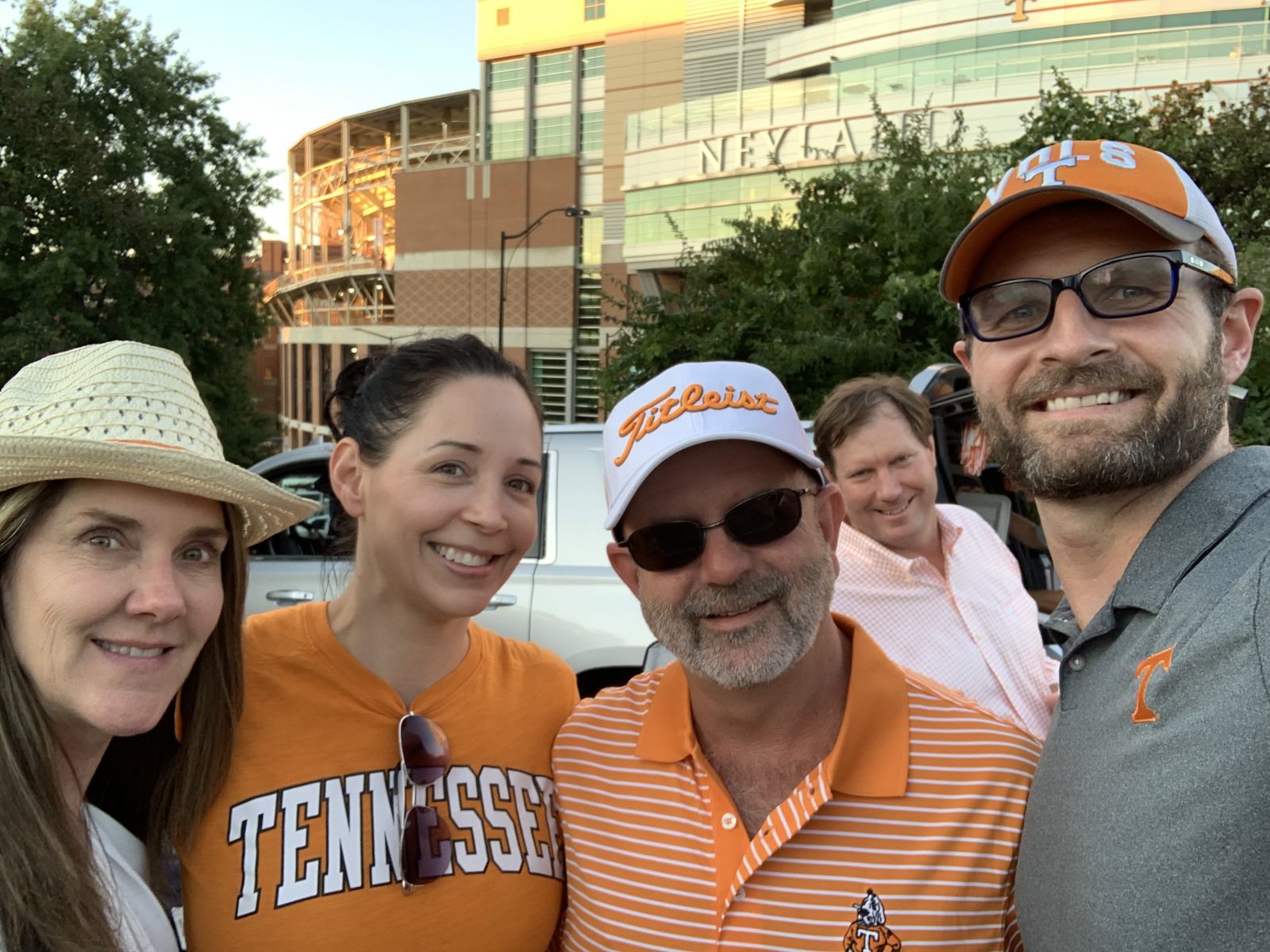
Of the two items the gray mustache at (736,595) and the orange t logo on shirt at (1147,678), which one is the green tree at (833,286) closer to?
the gray mustache at (736,595)

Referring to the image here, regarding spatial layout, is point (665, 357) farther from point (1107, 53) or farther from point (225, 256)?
point (1107, 53)

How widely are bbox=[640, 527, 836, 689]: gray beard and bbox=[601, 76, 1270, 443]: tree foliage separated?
24.7ft

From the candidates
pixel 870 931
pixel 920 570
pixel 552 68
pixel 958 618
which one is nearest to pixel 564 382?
pixel 552 68

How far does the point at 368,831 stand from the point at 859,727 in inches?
39.5

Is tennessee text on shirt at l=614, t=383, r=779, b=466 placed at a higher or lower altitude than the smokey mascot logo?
higher

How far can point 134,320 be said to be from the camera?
19750 mm

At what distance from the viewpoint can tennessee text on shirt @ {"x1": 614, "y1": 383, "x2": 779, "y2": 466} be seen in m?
1.84

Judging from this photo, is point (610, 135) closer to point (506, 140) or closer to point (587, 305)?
point (506, 140)

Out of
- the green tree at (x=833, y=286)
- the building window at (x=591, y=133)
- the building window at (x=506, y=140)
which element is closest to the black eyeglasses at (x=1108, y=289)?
the green tree at (x=833, y=286)

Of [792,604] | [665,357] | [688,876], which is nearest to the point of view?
[688,876]

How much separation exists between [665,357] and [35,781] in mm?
10879

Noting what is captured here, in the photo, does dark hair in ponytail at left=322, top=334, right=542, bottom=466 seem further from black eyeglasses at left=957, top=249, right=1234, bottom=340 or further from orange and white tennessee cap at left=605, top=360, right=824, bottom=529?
black eyeglasses at left=957, top=249, right=1234, bottom=340

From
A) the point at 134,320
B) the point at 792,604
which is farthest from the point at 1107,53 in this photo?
the point at 792,604

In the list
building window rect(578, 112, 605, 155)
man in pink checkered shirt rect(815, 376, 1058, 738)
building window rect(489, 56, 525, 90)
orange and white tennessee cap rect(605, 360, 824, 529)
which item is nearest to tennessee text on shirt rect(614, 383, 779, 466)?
orange and white tennessee cap rect(605, 360, 824, 529)
